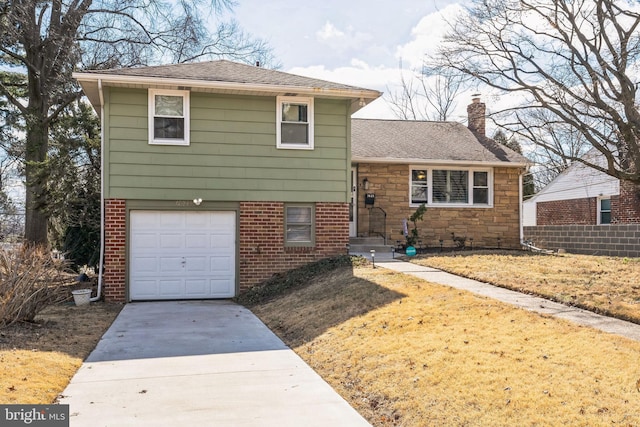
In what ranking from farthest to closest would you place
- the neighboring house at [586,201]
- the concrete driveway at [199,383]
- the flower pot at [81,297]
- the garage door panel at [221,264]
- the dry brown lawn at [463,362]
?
the neighboring house at [586,201]
the garage door panel at [221,264]
the flower pot at [81,297]
the concrete driveway at [199,383]
the dry brown lawn at [463,362]

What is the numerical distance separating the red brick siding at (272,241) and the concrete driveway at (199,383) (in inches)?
147

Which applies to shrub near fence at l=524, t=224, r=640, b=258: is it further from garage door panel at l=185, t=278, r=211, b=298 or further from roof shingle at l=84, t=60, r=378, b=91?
garage door panel at l=185, t=278, r=211, b=298

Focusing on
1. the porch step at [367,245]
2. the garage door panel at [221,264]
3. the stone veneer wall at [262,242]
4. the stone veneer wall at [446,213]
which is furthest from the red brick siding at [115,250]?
the stone veneer wall at [446,213]

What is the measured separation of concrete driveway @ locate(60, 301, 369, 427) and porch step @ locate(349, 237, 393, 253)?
6666 millimetres

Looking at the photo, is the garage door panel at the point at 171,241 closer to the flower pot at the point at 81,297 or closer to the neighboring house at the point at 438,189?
the flower pot at the point at 81,297

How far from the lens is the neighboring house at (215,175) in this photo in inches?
463

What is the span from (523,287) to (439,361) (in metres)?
3.95

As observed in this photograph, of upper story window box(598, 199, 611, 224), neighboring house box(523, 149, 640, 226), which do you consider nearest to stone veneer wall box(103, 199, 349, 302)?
neighboring house box(523, 149, 640, 226)

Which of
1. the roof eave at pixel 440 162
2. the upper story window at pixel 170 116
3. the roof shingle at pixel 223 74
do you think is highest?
the roof shingle at pixel 223 74

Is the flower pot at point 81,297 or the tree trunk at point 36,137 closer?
the flower pot at point 81,297

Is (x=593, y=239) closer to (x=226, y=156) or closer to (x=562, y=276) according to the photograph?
(x=562, y=276)

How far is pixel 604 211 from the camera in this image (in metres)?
22.9

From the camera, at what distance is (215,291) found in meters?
12.4

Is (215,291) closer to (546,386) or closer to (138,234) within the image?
(138,234)
